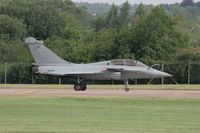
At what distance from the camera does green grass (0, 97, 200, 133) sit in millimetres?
17750

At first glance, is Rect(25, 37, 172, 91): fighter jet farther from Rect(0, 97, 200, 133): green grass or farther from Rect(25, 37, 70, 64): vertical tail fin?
Rect(0, 97, 200, 133): green grass

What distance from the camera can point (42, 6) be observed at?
115625mm

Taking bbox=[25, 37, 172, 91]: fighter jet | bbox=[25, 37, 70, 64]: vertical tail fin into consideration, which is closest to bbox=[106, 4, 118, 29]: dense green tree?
bbox=[25, 37, 70, 64]: vertical tail fin

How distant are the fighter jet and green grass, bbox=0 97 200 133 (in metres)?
14.9

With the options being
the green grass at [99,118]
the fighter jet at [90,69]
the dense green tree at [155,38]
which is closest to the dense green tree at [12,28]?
the dense green tree at [155,38]

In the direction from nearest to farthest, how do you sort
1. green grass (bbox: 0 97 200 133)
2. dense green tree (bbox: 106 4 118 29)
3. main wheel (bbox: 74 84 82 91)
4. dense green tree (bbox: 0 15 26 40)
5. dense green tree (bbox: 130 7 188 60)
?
green grass (bbox: 0 97 200 133) → main wheel (bbox: 74 84 82 91) → dense green tree (bbox: 130 7 188 60) → dense green tree (bbox: 0 15 26 40) → dense green tree (bbox: 106 4 118 29)

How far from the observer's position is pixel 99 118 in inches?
827

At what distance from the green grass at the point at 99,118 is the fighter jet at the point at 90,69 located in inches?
585

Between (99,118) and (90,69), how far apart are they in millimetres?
24096

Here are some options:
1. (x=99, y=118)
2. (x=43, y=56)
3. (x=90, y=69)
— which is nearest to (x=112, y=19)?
(x=43, y=56)

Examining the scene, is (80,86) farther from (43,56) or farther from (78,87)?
(43,56)

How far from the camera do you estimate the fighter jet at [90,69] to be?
44312 mm

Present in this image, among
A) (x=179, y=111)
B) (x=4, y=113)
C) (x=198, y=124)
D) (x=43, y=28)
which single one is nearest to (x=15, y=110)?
(x=4, y=113)

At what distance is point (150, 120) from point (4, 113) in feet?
17.2
